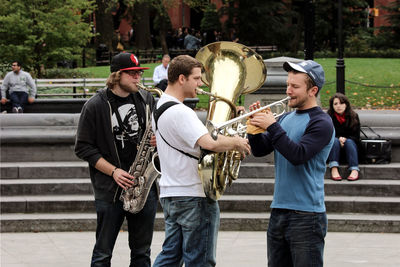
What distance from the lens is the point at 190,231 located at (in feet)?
15.2

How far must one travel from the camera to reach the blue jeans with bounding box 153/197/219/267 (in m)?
4.64

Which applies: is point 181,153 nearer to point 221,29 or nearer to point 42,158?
point 42,158

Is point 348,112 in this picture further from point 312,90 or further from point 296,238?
point 296,238

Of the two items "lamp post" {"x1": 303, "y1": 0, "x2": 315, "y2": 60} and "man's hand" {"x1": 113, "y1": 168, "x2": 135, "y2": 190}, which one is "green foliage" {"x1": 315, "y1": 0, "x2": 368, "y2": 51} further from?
"man's hand" {"x1": 113, "y1": 168, "x2": 135, "y2": 190}

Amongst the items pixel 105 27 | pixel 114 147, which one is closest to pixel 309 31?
pixel 114 147

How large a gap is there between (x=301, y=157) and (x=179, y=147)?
80cm

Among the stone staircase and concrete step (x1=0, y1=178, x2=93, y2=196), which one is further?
concrete step (x1=0, y1=178, x2=93, y2=196)

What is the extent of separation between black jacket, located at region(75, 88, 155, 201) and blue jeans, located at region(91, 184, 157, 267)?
4.0 inches

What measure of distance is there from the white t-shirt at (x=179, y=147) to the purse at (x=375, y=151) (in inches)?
188

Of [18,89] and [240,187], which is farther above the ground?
[18,89]

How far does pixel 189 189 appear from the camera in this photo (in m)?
4.64

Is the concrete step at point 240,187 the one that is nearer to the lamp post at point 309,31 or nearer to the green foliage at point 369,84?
the lamp post at point 309,31

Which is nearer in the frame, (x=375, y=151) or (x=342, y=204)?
(x=342, y=204)

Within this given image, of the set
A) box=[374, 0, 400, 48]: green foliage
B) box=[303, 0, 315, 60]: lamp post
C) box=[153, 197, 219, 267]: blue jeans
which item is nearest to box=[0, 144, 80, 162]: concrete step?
box=[303, 0, 315, 60]: lamp post
